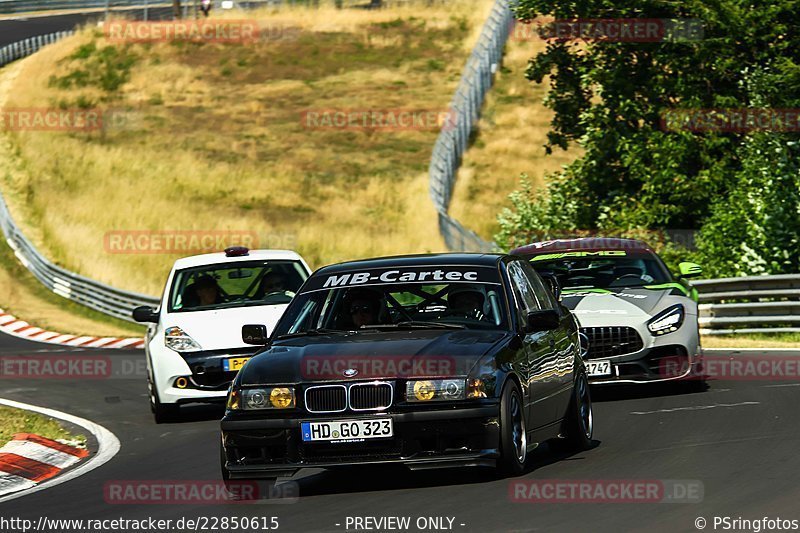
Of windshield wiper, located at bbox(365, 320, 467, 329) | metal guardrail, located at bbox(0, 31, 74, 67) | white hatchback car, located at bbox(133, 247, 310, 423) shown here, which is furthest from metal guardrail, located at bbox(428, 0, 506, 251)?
windshield wiper, located at bbox(365, 320, 467, 329)

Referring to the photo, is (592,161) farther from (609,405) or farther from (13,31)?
(13,31)

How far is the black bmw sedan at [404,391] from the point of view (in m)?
8.84

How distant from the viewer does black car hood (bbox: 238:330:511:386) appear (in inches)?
351

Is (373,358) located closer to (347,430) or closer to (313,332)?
(347,430)

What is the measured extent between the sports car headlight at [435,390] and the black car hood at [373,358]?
0.15 ft

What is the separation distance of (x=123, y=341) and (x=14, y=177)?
25530 millimetres

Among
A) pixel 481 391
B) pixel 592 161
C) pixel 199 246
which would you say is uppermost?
pixel 481 391

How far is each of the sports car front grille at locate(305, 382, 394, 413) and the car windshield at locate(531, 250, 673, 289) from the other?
21.3 ft

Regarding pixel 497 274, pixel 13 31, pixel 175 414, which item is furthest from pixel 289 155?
pixel 497 274

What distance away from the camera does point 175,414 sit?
15.2 m

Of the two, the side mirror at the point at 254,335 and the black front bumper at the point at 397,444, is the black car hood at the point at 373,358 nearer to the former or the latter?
the black front bumper at the point at 397,444

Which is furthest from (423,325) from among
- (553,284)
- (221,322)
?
(221,322)

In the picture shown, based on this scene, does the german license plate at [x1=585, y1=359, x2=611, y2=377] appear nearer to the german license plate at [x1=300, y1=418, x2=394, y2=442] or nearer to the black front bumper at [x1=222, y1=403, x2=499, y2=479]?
the black front bumper at [x1=222, y1=403, x2=499, y2=479]

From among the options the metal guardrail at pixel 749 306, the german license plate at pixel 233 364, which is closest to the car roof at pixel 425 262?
the german license plate at pixel 233 364
